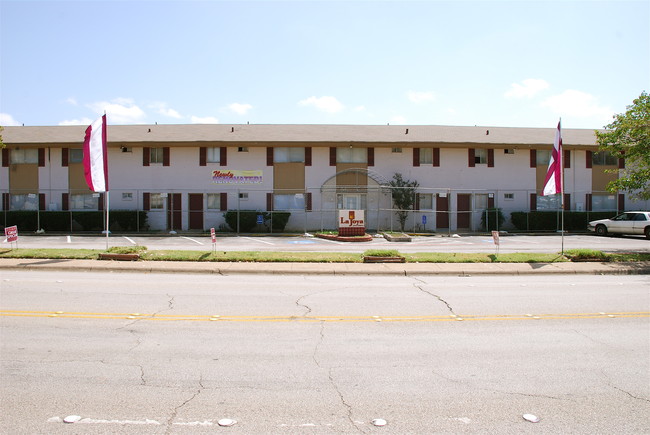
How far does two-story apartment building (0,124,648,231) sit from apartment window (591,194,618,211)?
137 cm

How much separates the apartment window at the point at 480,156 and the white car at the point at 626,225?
8171 millimetres

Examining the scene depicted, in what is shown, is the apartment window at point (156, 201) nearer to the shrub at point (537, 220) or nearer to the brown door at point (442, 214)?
the brown door at point (442, 214)

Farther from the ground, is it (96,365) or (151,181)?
(151,181)

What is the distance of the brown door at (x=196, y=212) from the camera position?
31.9m

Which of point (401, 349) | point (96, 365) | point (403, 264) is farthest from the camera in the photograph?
point (403, 264)

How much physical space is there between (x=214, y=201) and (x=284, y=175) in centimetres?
525

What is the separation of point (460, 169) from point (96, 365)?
30423 millimetres

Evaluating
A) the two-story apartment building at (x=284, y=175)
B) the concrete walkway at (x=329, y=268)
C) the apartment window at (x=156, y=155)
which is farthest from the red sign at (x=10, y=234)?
the apartment window at (x=156, y=155)

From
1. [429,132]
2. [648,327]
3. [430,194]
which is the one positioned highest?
[429,132]

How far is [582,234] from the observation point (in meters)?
30.6

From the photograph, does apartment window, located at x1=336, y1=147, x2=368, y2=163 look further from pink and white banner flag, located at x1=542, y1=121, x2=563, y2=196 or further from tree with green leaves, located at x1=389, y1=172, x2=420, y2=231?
pink and white banner flag, located at x1=542, y1=121, x2=563, y2=196

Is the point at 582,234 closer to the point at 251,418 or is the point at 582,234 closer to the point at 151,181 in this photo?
the point at 151,181

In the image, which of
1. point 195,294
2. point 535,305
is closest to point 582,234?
point 535,305

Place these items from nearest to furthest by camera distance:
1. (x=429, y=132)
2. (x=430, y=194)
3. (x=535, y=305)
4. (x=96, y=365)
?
(x=96, y=365) < (x=535, y=305) < (x=430, y=194) < (x=429, y=132)
